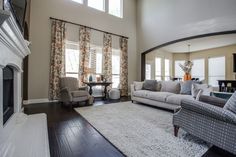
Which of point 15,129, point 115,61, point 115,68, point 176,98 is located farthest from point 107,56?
point 15,129

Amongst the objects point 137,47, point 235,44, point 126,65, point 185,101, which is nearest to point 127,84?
point 126,65

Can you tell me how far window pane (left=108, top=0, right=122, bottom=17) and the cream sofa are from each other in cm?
385

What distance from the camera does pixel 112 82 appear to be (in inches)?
229

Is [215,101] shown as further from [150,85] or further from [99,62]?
[99,62]

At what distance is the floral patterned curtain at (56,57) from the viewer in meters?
4.66

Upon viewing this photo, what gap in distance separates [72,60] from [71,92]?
1.67m

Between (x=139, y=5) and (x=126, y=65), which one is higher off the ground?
(x=139, y=5)

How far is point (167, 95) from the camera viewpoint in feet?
12.1

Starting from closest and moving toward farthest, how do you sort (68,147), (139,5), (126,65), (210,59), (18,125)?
(68,147) < (18,125) < (126,65) < (139,5) < (210,59)

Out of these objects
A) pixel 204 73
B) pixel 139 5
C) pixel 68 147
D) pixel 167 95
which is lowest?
pixel 68 147

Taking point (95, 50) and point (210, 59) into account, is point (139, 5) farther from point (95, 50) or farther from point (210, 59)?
point (210, 59)

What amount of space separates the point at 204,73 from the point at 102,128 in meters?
8.77

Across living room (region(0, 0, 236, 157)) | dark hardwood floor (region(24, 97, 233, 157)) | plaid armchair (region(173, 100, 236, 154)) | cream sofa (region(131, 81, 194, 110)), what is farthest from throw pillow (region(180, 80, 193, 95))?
dark hardwood floor (region(24, 97, 233, 157))

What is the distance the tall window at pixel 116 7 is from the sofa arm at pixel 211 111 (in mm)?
5855
